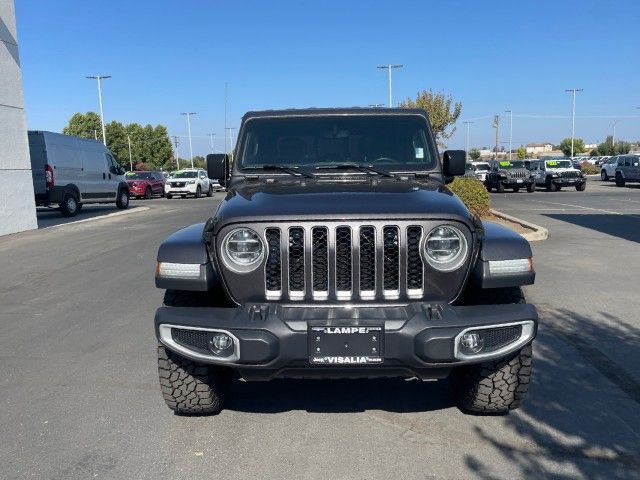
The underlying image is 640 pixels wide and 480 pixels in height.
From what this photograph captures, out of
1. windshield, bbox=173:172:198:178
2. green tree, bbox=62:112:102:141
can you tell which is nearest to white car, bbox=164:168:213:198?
windshield, bbox=173:172:198:178

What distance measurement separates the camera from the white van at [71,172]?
18438 mm

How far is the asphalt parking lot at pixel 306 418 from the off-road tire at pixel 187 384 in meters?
0.12

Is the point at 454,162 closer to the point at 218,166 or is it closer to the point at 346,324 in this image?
the point at 218,166

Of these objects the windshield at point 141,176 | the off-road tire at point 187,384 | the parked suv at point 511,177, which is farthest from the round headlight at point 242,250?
the windshield at point 141,176

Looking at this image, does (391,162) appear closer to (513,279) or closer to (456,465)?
(513,279)

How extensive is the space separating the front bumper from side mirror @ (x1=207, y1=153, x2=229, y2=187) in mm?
1851

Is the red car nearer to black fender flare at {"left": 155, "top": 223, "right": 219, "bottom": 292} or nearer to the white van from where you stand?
the white van

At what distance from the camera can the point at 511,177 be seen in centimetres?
3145

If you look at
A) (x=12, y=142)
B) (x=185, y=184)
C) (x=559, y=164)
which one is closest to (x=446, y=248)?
(x=12, y=142)

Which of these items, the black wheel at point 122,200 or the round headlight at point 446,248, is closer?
the round headlight at point 446,248

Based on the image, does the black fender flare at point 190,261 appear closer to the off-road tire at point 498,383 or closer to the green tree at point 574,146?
the off-road tire at point 498,383

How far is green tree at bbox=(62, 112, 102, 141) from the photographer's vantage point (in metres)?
76.2

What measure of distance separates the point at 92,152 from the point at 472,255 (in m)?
19.8

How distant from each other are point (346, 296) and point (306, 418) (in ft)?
3.31
